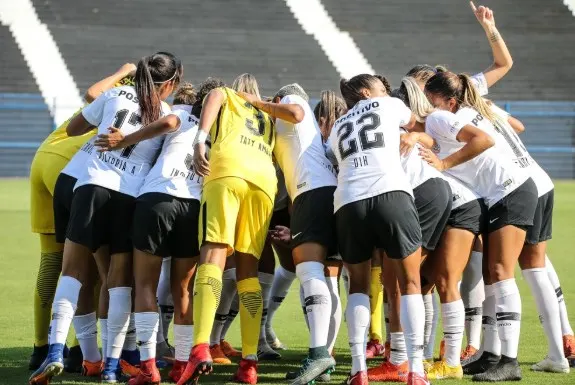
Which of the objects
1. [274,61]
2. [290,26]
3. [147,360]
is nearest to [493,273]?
[147,360]

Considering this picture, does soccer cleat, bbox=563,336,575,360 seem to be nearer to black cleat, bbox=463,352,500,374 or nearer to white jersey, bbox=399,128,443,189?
black cleat, bbox=463,352,500,374

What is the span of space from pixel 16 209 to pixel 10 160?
29.2 ft

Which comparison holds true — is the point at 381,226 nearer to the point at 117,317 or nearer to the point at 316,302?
the point at 316,302

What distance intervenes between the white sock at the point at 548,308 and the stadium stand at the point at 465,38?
22.4m

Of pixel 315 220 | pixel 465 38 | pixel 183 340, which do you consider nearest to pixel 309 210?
pixel 315 220

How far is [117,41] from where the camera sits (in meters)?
29.5

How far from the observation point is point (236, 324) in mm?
8844

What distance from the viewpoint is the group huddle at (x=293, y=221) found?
6.04 m

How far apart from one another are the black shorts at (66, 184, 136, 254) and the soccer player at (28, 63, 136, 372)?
0.60 m

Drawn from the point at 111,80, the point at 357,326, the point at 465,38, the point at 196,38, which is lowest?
the point at 357,326

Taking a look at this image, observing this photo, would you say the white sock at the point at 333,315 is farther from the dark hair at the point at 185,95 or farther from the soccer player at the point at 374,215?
the dark hair at the point at 185,95

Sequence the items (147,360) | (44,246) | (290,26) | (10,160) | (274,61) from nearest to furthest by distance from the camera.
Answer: (147,360) < (44,246) < (10,160) < (274,61) < (290,26)

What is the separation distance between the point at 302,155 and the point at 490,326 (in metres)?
1.68

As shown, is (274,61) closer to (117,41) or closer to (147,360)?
(117,41)
